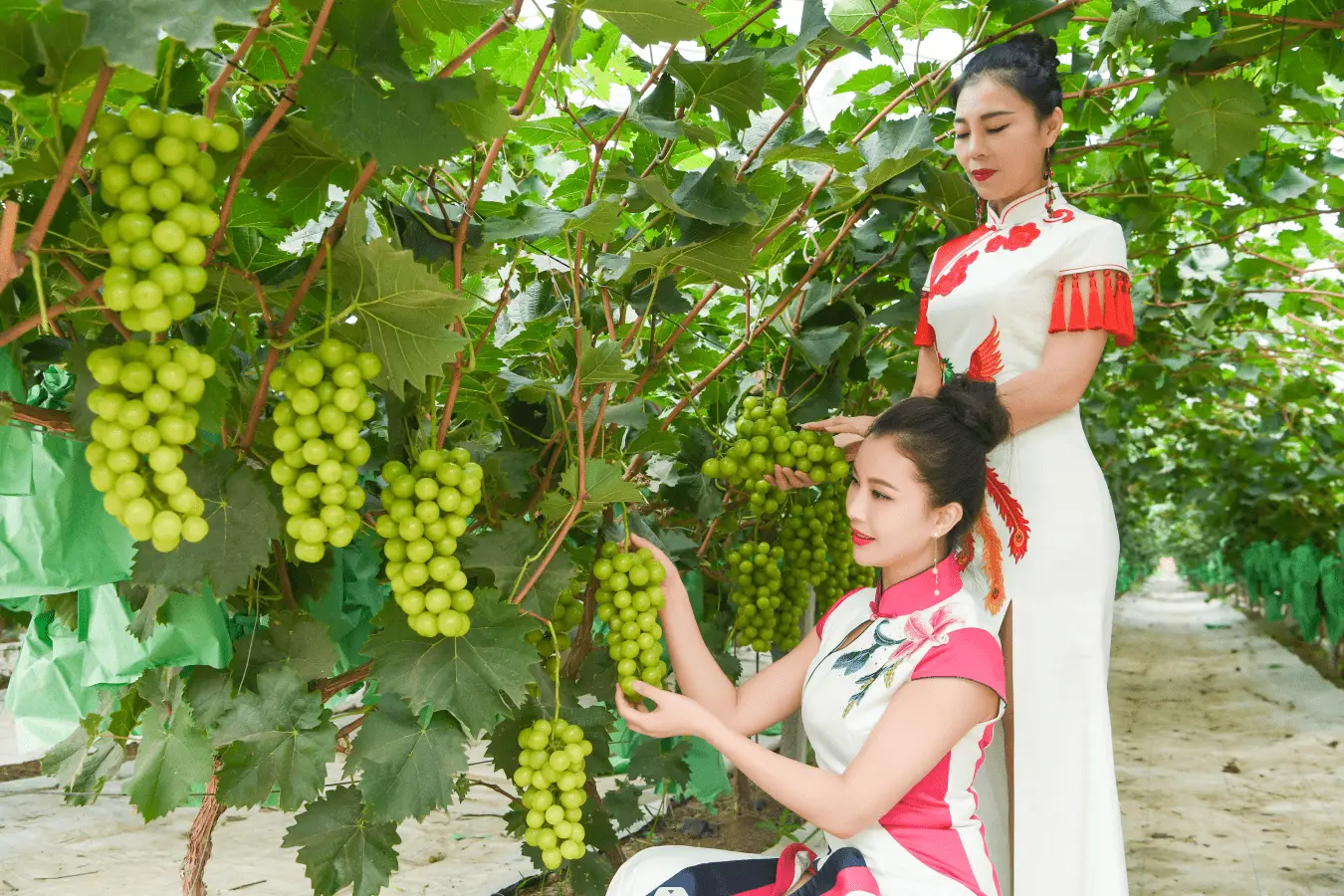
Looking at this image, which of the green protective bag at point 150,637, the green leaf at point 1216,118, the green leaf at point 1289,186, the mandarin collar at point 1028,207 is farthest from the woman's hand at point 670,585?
the green leaf at point 1289,186

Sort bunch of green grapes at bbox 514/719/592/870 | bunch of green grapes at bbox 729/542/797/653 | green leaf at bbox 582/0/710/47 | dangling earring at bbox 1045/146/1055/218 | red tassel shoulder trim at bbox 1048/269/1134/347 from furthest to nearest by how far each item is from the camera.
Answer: bunch of green grapes at bbox 729/542/797/653 < dangling earring at bbox 1045/146/1055/218 < red tassel shoulder trim at bbox 1048/269/1134/347 < bunch of green grapes at bbox 514/719/592/870 < green leaf at bbox 582/0/710/47

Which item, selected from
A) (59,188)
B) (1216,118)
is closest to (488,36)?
(59,188)

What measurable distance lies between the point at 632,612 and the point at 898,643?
0.43 meters

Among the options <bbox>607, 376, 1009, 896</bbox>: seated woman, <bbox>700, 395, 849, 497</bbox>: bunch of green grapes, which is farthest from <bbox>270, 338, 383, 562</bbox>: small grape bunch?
<bbox>700, 395, 849, 497</bbox>: bunch of green grapes

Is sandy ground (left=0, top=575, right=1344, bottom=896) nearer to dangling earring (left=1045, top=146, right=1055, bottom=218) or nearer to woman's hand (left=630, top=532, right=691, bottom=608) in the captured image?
woman's hand (left=630, top=532, right=691, bottom=608)

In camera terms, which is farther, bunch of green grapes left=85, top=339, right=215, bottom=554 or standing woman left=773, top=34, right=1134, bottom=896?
standing woman left=773, top=34, right=1134, bottom=896

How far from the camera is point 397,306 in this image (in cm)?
122

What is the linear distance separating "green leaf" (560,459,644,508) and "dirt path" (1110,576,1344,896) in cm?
323

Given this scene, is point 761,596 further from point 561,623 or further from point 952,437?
point 952,437

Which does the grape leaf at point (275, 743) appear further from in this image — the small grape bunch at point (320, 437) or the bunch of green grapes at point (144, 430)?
the bunch of green grapes at point (144, 430)

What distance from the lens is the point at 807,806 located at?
147 centimetres

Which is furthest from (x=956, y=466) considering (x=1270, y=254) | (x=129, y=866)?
(x=1270, y=254)

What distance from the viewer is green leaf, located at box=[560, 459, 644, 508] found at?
1.51 m

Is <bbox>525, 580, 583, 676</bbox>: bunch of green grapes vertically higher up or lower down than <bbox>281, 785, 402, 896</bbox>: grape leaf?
higher up
